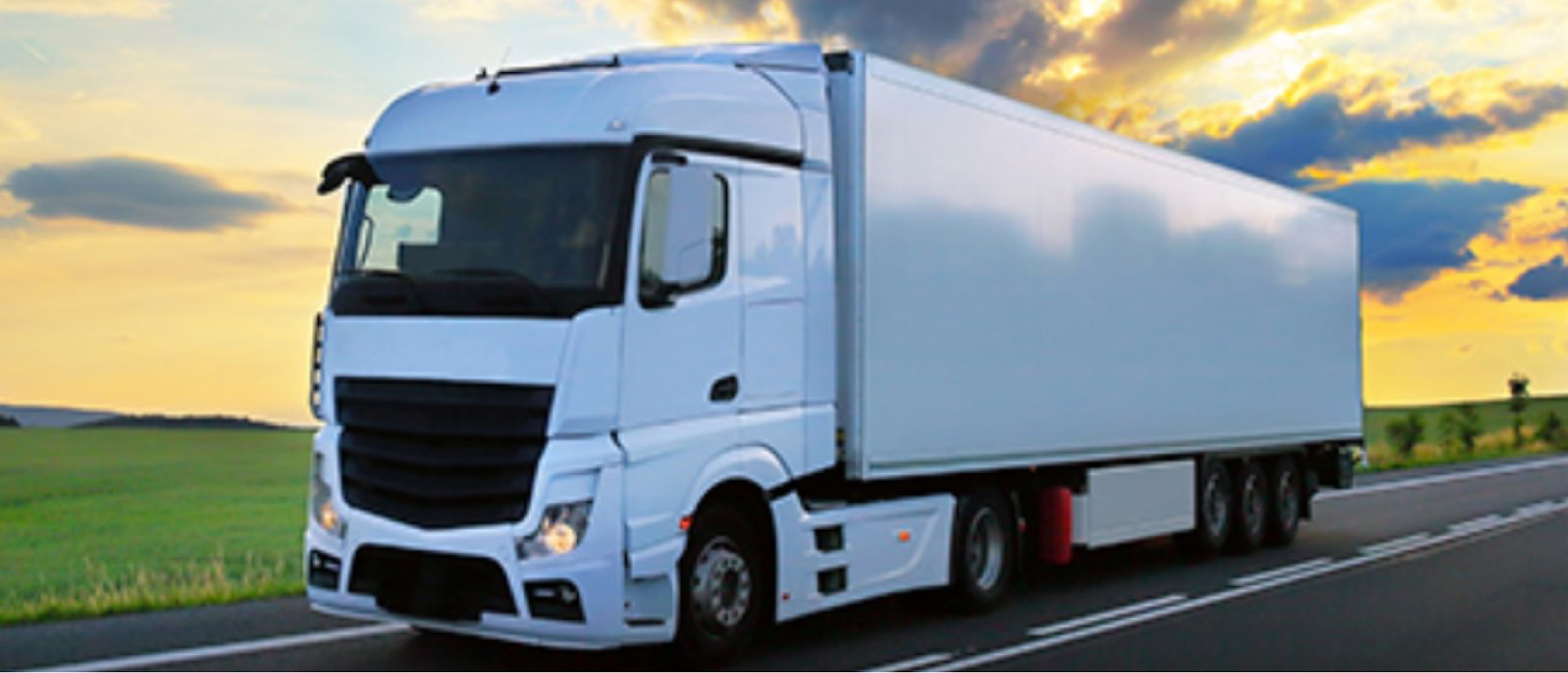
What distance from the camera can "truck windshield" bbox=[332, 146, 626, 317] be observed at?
8133 millimetres

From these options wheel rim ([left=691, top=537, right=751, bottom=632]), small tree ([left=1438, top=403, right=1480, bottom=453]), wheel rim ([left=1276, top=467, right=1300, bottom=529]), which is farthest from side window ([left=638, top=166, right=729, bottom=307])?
small tree ([left=1438, top=403, right=1480, bottom=453])

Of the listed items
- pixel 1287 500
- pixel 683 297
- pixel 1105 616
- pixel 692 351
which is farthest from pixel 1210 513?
pixel 683 297

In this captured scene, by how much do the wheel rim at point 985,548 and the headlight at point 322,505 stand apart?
4.52 metres

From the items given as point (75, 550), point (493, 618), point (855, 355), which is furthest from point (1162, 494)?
point (75, 550)

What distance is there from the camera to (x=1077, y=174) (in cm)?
1264

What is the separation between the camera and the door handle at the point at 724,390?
8719 mm

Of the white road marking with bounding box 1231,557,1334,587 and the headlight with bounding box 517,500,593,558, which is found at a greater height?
the headlight with bounding box 517,500,593,558

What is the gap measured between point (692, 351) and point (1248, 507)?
9.31 meters

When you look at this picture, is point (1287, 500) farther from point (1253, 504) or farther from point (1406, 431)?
point (1406, 431)

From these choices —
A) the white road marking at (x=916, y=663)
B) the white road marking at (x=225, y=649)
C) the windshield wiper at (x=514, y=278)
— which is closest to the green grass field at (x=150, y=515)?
the white road marking at (x=225, y=649)

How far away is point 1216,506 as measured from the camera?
15.3 m

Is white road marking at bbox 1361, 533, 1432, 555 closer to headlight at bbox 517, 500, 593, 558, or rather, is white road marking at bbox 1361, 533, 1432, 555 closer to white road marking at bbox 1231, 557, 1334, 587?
white road marking at bbox 1231, 557, 1334, 587

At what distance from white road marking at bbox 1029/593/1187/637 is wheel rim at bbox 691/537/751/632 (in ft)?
7.98

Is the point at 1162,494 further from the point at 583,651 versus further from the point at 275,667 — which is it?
the point at 275,667
